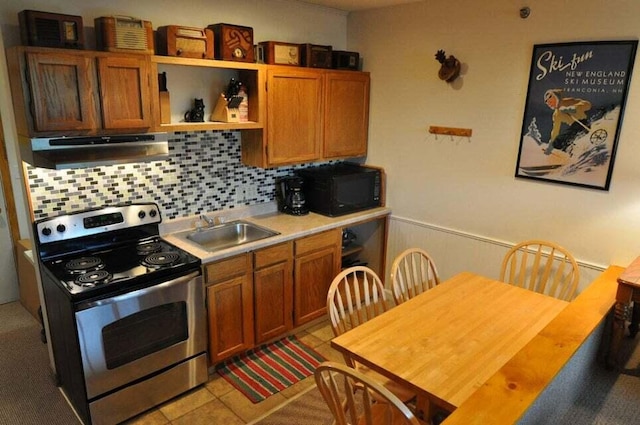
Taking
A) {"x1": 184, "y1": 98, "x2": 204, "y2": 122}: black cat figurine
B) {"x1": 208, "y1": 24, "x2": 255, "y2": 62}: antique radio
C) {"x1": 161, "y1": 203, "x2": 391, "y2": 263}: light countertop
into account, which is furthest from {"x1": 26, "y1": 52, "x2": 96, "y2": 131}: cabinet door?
{"x1": 161, "y1": 203, "x2": 391, "y2": 263}: light countertop

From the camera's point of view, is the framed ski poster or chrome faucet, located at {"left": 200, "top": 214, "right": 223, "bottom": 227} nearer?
the framed ski poster

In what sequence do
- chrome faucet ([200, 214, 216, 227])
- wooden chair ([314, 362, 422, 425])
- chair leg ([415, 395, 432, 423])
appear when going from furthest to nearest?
chrome faucet ([200, 214, 216, 227]), chair leg ([415, 395, 432, 423]), wooden chair ([314, 362, 422, 425])

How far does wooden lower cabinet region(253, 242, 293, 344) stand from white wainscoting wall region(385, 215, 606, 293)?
1.07 m

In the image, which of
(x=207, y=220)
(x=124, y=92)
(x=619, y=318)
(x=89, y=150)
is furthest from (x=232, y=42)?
(x=619, y=318)

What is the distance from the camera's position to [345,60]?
3602 mm

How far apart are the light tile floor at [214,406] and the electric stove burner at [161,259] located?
→ 0.86 metres

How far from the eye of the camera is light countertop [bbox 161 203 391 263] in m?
2.82

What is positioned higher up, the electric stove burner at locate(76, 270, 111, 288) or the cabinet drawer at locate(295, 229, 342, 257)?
the electric stove burner at locate(76, 270, 111, 288)

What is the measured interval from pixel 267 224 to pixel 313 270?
483 mm

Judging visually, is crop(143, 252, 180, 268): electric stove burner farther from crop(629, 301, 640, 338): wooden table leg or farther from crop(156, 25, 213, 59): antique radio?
crop(629, 301, 640, 338): wooden table leg

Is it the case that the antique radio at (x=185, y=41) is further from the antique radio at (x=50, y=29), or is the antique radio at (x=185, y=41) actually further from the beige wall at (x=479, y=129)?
the beige wall at (x=479, y=129)

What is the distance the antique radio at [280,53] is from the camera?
3.12 m

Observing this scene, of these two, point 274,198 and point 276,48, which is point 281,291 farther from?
point 276,48

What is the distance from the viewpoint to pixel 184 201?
3.14 metres
